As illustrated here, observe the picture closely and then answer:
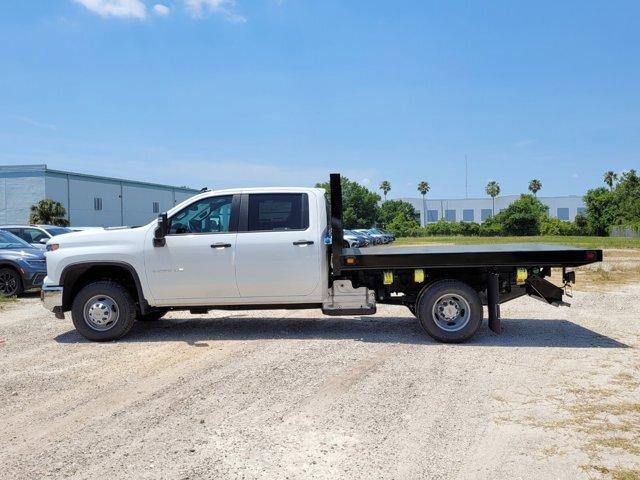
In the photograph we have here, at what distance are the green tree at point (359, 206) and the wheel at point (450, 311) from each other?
76.5m

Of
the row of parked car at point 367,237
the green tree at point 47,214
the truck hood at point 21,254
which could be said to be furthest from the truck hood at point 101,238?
the green tree at point 47,214

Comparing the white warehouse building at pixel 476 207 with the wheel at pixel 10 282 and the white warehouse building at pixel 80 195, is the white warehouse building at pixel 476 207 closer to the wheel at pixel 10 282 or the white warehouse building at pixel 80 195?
the white warehouse building at pixel 80 195

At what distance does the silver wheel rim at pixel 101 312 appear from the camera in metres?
8.10

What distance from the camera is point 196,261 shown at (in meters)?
7.90

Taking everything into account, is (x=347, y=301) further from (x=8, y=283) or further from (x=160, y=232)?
(x=8, y=283)

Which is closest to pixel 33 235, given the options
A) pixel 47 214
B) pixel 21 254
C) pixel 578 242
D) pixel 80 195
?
pixel 21 254

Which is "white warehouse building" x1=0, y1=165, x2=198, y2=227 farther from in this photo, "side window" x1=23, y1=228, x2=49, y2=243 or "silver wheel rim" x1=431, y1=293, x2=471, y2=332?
"silver wheel rim" x1=431, y1=293, x2=471, y2=332

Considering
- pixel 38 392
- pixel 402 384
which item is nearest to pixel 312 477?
pixel 402 384

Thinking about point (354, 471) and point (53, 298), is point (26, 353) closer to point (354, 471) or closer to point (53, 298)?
point (53, 298)

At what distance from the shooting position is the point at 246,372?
6.47 meters

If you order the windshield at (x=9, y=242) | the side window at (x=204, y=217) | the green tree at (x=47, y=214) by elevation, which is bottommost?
the windshield at (x=9, y=242)

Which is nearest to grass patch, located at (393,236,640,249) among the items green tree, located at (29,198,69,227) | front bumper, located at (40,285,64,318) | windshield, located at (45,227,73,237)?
windshield, located at (45,227,73,237)

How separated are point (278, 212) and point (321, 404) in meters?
3.35

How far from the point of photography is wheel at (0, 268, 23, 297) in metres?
13.6
